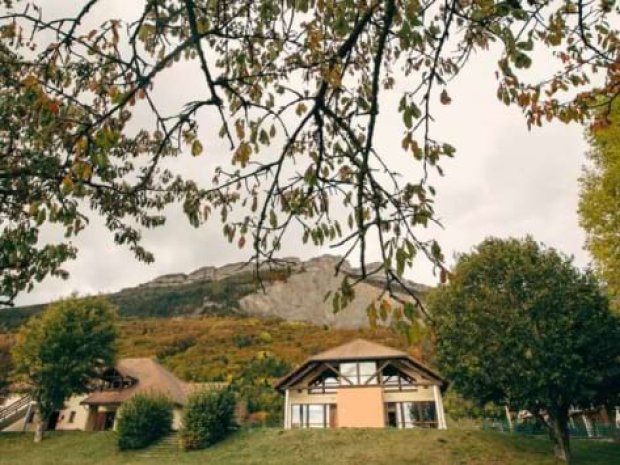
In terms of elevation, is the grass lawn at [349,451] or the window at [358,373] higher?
the window at [358,373]

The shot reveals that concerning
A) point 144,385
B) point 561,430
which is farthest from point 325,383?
point 561,430

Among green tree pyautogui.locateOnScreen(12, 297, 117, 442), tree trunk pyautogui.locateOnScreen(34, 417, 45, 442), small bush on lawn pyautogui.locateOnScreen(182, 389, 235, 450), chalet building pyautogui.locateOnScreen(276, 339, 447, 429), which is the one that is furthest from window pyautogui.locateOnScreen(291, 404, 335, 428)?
tree trunk pyautogui.locateOnScreen(34, 417, 45, 442)

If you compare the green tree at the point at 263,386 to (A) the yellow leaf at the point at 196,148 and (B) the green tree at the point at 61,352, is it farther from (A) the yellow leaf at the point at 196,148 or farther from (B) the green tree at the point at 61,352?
(A) the yellow leaf at the point at 196,148

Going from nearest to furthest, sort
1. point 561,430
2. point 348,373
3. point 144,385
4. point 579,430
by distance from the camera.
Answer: point 561,430 → point 348,373 → point 579,430 → point 144,385

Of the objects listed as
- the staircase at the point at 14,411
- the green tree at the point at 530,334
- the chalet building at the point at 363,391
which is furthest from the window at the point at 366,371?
the staircase at the point at 14,411

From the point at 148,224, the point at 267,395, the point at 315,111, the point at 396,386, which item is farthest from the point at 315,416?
the point at 315,111

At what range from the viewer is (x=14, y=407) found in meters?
43.3

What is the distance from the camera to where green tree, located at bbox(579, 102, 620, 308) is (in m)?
18.8

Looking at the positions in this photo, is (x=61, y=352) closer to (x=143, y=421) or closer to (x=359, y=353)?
(x=143, y=421)

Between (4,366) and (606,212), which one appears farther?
(4,366)

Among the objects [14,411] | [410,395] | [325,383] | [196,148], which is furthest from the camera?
[14,411]

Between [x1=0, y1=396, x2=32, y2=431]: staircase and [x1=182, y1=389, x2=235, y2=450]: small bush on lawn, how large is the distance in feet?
75.2

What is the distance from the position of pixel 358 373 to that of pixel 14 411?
32.9 m

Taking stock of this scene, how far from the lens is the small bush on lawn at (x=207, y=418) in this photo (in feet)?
96.5
